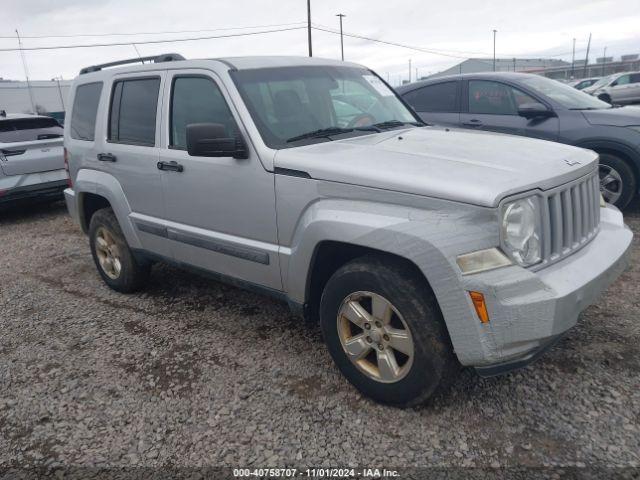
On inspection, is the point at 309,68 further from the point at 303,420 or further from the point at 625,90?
the point at 625,90

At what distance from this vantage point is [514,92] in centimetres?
619

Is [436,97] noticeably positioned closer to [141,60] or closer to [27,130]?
[141,60]

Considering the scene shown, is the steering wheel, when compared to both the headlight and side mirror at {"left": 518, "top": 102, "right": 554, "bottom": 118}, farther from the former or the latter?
side mirror at {"left": 518, "top": 102, "right": 554, "bottom": 118}

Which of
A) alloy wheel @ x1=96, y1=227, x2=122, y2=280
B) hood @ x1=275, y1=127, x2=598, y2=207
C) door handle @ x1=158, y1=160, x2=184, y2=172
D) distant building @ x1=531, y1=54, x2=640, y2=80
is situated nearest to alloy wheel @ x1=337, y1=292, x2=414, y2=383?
hood @ x1=275, y1=127, x2=598, y2=207

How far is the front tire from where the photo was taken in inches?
97.1

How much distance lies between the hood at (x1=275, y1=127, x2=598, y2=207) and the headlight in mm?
79

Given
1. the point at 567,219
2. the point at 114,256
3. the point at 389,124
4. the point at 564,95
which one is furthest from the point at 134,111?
the point at 564,95

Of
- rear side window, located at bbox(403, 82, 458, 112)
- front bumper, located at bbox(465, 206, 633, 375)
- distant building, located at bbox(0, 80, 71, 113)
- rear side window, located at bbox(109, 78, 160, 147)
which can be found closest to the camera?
front bumper, located at bbox(465, 206, 633, 375)

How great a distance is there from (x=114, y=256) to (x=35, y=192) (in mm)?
3961

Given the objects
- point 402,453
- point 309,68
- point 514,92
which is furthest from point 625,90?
point 402,453

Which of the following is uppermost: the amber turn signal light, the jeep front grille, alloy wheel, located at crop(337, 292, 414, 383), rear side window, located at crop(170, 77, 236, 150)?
rear side window, located at crop(170, 77, 236, 150)

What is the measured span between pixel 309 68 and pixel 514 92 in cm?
345

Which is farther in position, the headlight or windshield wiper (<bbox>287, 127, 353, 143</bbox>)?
windshield wiper (<bbox>287, 127, 353, 143</bbox>)

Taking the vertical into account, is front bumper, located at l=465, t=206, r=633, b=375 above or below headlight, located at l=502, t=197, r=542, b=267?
below
